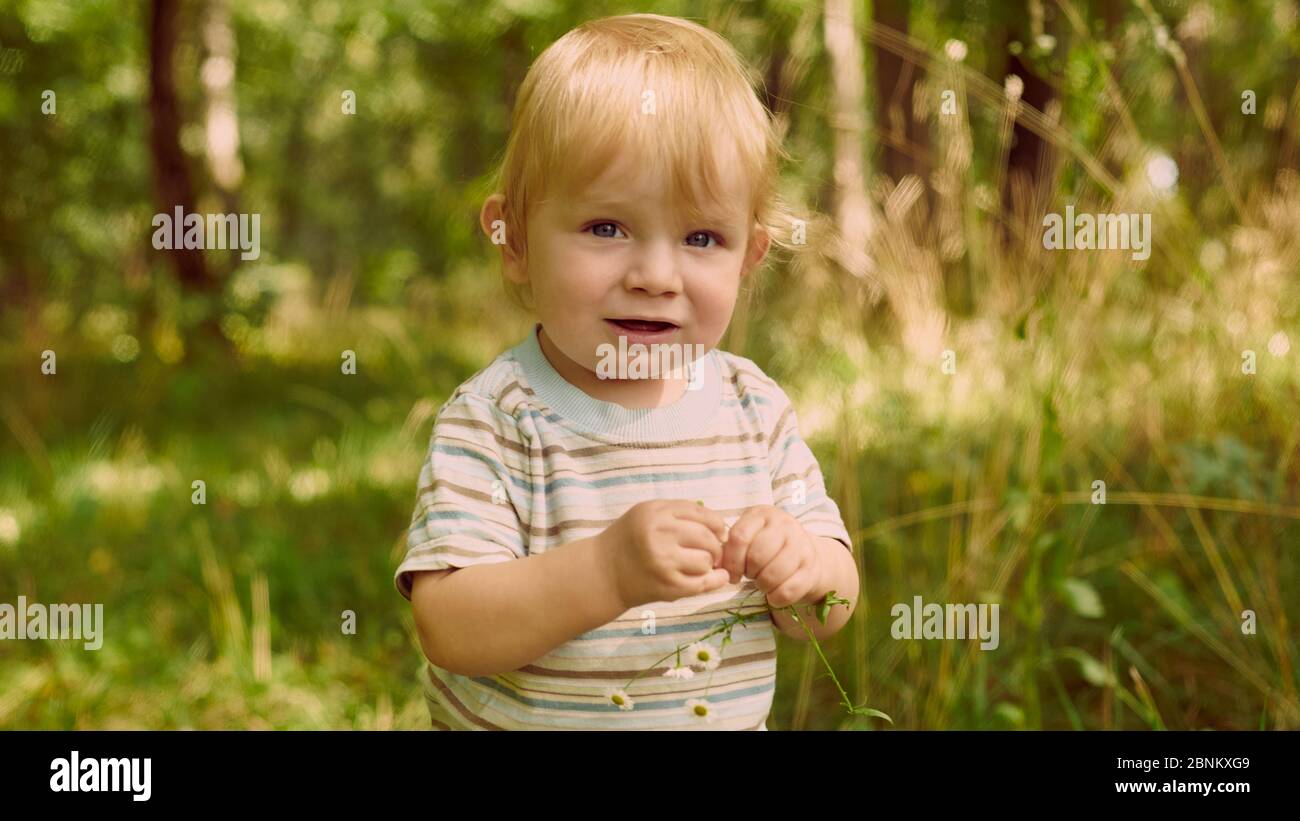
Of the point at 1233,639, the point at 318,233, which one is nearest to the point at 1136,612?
the point at 1233,639

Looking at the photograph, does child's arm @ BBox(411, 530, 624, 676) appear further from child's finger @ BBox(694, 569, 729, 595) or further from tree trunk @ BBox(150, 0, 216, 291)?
tree trunk @ BBox(150, 0, 216, 291)

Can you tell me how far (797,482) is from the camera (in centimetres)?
147

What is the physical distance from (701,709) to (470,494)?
0.35m

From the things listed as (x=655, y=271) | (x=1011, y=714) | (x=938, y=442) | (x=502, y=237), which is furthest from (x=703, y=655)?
(x=938, y=442)

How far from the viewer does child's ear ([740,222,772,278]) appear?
149 centimetres

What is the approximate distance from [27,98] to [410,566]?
10.3m

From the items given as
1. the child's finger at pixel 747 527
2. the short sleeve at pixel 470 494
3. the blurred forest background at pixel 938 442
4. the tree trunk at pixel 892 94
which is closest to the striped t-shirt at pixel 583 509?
the short sleeve at pixel 470 494

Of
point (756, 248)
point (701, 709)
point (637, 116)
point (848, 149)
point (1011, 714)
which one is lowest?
point (1011, 714)

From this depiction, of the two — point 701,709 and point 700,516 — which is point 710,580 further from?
point 701,709

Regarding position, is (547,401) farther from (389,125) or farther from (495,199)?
(389,125)

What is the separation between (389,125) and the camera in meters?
18.2

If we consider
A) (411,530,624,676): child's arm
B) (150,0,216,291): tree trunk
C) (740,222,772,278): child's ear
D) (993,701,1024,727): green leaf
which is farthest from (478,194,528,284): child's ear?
(150,0,216,291): tree trunk

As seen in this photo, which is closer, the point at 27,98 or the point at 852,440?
the point at 852,440

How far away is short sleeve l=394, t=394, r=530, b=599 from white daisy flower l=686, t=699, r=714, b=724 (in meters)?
0.26
